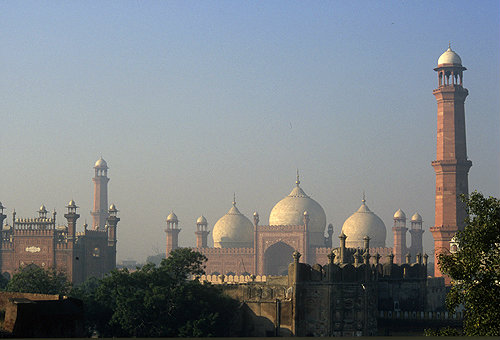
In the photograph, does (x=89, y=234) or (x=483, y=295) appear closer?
(x=483, y=295)

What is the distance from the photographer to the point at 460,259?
19.9m

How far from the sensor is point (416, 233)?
99750 millimetres

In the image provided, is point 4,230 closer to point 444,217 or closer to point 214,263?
point 214,263

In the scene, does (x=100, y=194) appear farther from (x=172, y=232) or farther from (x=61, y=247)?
(x=61, y=247)

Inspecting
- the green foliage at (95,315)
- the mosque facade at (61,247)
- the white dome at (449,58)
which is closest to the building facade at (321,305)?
the green foliage at (95,315)

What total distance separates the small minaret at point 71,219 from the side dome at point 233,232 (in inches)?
879

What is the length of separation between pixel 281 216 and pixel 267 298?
50.2 m

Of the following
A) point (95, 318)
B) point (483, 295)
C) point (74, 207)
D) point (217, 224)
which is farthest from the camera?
point (217, 224)

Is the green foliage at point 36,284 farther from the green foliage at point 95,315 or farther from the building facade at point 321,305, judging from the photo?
the building facade at point 321,305

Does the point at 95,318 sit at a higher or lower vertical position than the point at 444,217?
lower

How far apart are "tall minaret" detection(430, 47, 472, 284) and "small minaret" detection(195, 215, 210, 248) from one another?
3924cm

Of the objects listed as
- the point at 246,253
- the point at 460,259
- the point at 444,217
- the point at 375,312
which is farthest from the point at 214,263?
the point at 460,259

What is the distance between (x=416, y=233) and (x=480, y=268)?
8189 centimetres

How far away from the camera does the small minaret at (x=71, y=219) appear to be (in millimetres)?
73812
